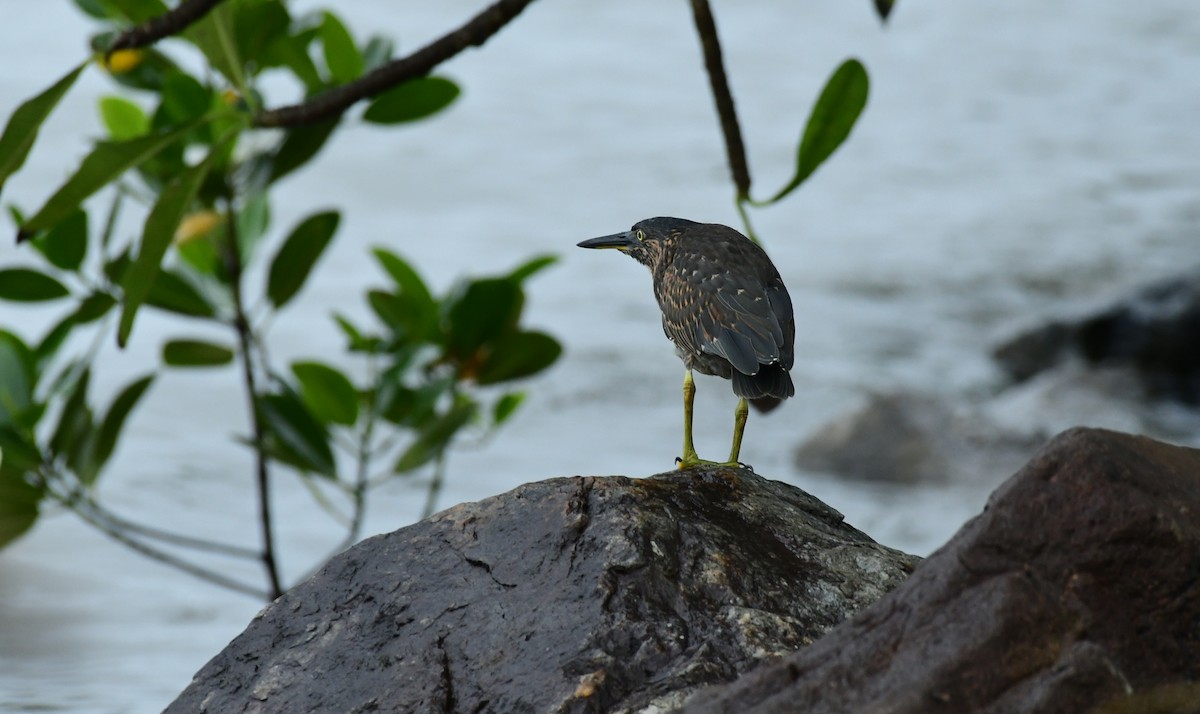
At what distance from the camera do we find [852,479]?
7203 millimetres

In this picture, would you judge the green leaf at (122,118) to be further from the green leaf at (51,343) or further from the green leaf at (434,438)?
the green leaf at (434,438)

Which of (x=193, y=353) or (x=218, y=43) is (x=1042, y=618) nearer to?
(x=218, y=43)

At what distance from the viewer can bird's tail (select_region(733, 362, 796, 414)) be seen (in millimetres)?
2461

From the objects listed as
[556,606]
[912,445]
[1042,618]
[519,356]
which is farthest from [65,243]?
[912,445]

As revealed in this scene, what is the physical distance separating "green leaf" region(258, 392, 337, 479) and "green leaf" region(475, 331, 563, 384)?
20.8 inches

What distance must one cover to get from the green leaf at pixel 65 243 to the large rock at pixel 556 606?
1657 mm

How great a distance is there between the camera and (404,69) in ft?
8.77

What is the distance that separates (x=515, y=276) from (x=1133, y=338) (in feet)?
18.3

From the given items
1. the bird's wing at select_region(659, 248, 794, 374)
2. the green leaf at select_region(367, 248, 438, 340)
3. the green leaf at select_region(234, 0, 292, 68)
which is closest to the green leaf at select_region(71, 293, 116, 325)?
the green leaf at select_region(234, 0, 292, 68)

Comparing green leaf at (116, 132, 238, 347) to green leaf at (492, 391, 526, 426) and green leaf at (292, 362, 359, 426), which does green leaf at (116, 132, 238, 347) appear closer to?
green leaf at (292, 362, 359, 426)

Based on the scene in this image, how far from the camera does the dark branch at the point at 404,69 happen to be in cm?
266

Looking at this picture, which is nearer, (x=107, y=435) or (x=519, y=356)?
(x=107, y=435)

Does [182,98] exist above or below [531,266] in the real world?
above

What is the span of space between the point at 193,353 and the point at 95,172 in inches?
49.7
